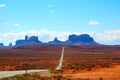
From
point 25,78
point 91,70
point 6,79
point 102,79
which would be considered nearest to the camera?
point 6,79

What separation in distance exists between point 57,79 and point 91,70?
11.3 meters

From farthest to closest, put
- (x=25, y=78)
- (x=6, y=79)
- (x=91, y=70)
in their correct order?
(x=91, y=70), (x=25, y=78), (x=6, y=79)

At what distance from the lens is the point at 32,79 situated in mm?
27078

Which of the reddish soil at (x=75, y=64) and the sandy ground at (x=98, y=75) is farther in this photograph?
the reddish soil at (x=75, y=64)

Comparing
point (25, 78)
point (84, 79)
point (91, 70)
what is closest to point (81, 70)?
point (91, 70)

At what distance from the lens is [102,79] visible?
2952 centimetres

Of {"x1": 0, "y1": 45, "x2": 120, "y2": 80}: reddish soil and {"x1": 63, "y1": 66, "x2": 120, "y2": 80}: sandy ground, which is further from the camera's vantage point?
{"x1": 0, "y1": 45, "x2": 120, "y2": 80}: reddish soil

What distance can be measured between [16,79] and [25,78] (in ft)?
4.02

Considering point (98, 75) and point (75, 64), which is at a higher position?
point (98, 75)

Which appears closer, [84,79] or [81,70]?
[84,79]

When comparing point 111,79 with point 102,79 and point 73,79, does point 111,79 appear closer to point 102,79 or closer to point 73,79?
point 102,79

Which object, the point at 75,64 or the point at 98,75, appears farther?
the point at 75,64

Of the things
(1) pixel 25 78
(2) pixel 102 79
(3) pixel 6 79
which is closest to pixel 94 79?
(2) pixel 102 79

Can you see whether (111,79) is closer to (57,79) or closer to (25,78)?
(57,79)
